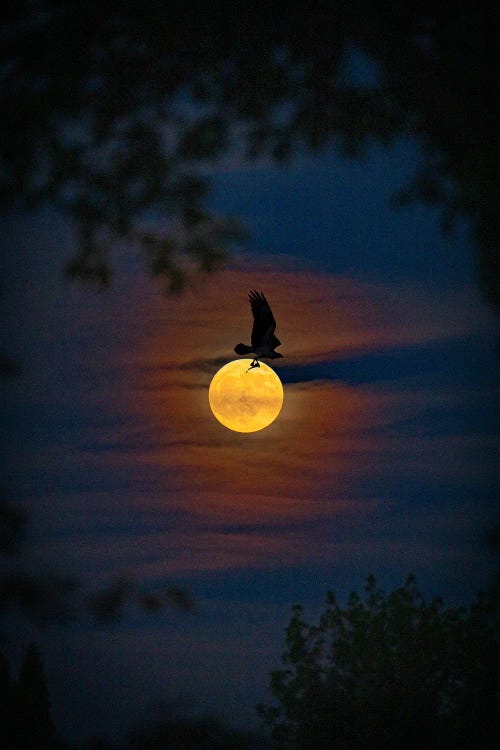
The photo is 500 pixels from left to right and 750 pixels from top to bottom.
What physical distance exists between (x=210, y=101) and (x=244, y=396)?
1.71 meters

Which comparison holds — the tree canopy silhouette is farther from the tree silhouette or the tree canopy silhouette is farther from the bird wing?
the tree silhouette

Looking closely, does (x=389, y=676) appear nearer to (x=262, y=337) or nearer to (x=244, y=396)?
(x=244, y=396)

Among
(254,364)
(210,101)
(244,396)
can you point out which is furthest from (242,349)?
(210,101)

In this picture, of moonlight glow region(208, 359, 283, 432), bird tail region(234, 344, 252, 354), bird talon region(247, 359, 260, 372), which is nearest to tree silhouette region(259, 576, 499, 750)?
moonlight glow region(208, 359, 283, 432)

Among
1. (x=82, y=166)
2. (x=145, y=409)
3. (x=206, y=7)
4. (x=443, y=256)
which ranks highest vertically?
(x=206, y=7)

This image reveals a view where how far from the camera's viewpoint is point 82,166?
5340mm

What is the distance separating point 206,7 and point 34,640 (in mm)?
3590

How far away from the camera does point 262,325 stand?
5.09 m

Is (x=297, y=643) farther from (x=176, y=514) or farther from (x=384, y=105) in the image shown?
(x=384, y=105)

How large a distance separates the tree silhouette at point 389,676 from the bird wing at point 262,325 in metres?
1.53

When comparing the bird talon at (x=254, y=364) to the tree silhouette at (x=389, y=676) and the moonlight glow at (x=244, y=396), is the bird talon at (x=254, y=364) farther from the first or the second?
the tree silhouette at (x=389, y=676)

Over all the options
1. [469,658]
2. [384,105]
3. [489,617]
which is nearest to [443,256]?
[384,105]

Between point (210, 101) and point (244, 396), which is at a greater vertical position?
point (210, 101)

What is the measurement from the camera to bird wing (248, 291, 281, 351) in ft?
16.6
